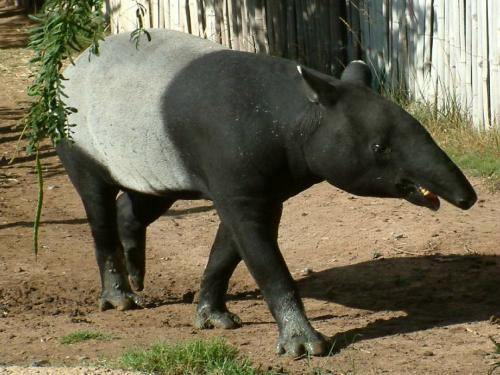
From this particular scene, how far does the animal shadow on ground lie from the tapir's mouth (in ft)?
3.14

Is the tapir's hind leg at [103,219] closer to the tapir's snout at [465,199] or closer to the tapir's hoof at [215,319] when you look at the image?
the tapir's hoof at [215,319]

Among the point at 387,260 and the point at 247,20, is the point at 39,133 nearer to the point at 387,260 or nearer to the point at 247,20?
the point at 387,260

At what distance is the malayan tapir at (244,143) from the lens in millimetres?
5785

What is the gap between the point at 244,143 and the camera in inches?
232

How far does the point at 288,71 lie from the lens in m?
6.09

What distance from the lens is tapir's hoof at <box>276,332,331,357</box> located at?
5.88 metres

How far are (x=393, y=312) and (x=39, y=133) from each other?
2951 millimetres

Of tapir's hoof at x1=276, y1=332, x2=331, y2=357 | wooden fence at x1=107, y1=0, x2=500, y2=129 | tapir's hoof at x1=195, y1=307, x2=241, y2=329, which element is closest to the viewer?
tapir's hoof at x1=276, y1=332, x2=331, y2=357

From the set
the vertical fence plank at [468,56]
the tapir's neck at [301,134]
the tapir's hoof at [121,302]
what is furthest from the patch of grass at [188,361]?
the vertical fence plank at [468,56]

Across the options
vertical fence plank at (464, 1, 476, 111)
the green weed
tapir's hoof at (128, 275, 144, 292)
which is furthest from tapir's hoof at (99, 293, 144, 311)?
vertical fence plank at (464, 1, 476, 111)

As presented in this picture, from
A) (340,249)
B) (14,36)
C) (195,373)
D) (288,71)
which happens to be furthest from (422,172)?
(14,36)

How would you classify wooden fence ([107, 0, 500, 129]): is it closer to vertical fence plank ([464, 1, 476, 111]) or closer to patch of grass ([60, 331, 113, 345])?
vertical fence plank ([464, 1, 476, 111])

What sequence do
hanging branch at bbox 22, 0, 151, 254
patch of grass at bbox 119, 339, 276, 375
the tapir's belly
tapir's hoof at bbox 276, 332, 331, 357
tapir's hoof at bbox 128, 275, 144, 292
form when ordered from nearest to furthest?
hanging branch at bbox 22, 0, 151, 254, patch of grass at bbox 119, 339, 276, 375, tapir's hoof at bbox 276, 332, 331, 357, the tapir's belly, tapir's hoof at bbox 128, 275, 144, 292

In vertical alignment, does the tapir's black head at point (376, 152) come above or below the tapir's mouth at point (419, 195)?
above
